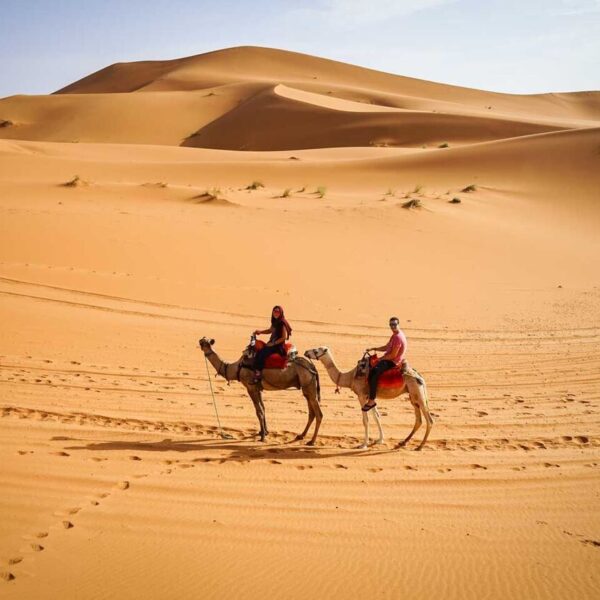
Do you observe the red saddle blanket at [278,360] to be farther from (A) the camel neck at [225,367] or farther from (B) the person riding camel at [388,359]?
(B) the person riding camel at [388,359]

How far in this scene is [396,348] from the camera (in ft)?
29.7

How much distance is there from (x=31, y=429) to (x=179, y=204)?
1861cm

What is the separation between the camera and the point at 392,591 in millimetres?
5629

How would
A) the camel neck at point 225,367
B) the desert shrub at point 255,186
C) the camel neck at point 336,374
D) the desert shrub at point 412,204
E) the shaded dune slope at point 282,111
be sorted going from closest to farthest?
the camel neck at point 336,374 < the camel neck at point 225,367 < the desert shrub at point 412,204 < the desert shrub at point 255,186 < the shaded dune slope at point 282,111

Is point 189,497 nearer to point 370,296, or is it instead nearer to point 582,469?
point 582,469

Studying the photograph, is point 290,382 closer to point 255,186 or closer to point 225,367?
point 225,367

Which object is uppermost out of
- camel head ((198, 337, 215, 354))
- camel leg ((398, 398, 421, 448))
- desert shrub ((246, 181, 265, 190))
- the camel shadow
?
desert shrub ((246, 181, 265, 190))

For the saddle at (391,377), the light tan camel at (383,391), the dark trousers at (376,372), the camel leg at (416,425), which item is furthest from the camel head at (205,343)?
the camel leg at (416,425)

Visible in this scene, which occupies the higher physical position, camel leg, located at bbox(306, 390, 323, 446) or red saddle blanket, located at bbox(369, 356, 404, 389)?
red saddle blanket, located at bbox(369, 356, 404, 389)

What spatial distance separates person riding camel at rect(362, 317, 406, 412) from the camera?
9023mm

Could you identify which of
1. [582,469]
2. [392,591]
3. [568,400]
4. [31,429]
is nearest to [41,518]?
[31,429]

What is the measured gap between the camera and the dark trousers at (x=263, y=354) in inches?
372

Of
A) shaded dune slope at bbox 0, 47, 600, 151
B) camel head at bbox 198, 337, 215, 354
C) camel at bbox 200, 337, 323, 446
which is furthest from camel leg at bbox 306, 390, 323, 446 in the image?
shaded dune slope at bbox 0, 47, 600, 151

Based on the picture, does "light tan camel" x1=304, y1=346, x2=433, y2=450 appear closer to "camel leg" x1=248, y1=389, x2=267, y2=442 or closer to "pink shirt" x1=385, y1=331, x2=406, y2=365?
"pink shirt" x1=385, y1=331, x2=406, y2=365
